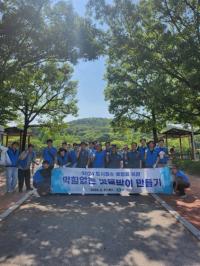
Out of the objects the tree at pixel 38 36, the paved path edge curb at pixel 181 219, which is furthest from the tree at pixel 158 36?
the paved path edge curb at pixel 181 219

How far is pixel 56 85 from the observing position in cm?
3188

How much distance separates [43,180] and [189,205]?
16.1 ft

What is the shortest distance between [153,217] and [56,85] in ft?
85.5

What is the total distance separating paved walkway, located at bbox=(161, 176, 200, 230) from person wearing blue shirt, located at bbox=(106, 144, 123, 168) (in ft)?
7.54

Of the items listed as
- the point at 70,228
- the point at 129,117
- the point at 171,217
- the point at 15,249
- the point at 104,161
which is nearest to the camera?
the point at 15,249

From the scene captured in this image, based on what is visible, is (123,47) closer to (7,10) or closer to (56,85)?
(7,10)

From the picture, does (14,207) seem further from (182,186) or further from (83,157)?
(182,186)

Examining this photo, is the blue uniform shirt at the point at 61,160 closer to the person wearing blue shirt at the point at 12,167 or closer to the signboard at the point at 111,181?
the signboard at the point at 111,181

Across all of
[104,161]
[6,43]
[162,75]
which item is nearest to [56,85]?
[162,75]

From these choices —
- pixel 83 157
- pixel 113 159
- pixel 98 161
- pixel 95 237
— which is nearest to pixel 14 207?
pixel 95 237

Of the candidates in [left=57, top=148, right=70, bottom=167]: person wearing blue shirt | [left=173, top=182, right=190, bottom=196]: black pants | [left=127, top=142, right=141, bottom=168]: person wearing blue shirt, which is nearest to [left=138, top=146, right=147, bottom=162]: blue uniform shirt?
[left=127, top=142, right=141, bottom=168]: person wearing blue shirt

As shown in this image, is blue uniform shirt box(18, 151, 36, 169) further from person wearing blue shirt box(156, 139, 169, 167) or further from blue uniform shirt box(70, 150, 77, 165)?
person wearing blue shirt box(156, 139, 169, 167)

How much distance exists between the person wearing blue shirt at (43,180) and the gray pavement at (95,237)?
1.62 meters

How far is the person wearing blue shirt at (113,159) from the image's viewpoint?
1184 cm
